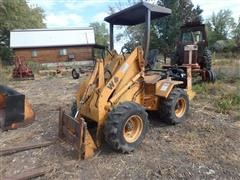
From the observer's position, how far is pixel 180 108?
5527 millimetres

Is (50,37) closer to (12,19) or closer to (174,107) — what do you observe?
(12,19)

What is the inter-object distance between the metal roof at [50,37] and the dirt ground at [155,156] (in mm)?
24309

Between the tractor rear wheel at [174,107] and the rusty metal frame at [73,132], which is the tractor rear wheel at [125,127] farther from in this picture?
the tractor rear wheel at [174,107]

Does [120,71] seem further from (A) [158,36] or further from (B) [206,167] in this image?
(A) [158,36]

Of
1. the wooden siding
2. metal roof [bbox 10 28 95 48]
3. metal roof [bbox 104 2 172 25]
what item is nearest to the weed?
metal roof [bbox 104 2 172 25]

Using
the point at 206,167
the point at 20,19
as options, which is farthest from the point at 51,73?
the point at 20,19

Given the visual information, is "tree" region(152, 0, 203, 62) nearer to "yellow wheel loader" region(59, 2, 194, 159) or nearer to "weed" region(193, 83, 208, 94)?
"weed" region(193, 83, 208, 94)

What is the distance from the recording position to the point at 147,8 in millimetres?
4395

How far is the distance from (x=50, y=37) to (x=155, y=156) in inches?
1084

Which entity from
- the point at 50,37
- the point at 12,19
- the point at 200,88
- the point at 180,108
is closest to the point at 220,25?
the point at 50,37

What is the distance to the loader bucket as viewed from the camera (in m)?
5.40

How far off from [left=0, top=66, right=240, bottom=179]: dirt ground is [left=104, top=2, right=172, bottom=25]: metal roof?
1994 millimetres

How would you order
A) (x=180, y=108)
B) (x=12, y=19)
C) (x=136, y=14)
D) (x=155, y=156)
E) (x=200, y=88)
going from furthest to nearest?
(x=12, y=19), (x=200, y=88), (x=180, y=108), (x=136, y=14), (x=155, y=156)

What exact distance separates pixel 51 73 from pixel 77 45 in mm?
11472
